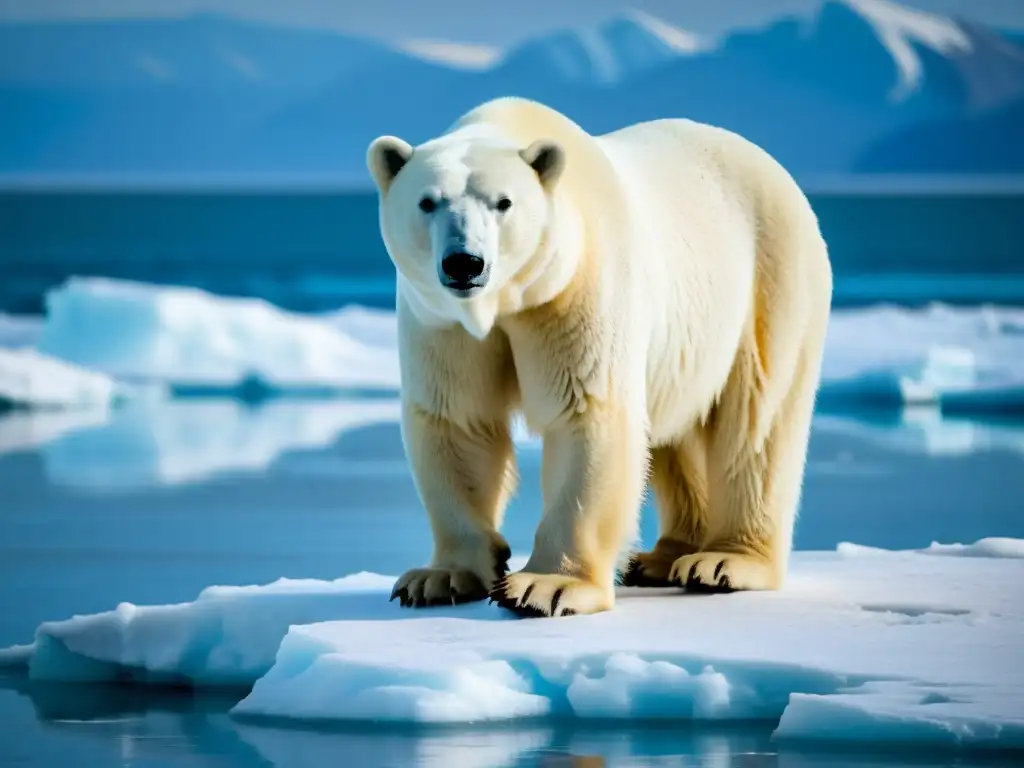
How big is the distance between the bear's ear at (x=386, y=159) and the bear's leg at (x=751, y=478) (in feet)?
4.44

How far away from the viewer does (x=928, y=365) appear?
1459 centimetres

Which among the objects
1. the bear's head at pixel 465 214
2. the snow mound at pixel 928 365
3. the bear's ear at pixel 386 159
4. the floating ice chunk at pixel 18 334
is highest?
the floating ice chunk at pixel 18 334

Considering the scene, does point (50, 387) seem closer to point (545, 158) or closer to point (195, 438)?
point (195, 438)

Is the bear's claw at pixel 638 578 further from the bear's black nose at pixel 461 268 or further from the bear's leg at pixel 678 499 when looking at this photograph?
the bear's black nose at pixel 461 268

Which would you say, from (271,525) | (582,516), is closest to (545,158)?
(582,516)

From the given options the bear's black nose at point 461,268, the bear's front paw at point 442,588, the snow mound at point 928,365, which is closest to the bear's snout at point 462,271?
the bear's black nose at point 461,268

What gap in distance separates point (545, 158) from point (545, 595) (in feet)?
3.60

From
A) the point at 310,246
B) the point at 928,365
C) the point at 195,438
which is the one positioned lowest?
the point at 195,438

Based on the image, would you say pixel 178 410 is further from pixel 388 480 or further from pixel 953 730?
pixel 953 730

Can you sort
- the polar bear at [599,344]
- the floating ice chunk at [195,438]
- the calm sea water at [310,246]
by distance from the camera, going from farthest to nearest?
the calm sea water at [310,246] → the floating ice chunk at [195,438] → the polar bear at [599,344]

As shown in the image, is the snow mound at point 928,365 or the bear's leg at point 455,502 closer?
the bear's leg at point 455,502

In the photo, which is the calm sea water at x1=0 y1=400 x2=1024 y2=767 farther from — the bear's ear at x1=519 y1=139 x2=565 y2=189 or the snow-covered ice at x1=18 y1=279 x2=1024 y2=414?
the bear's ear at x1=519 y1=139 x2=565 y2=189

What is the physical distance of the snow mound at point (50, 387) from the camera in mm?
14227

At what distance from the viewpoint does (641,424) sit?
5.30 meters
